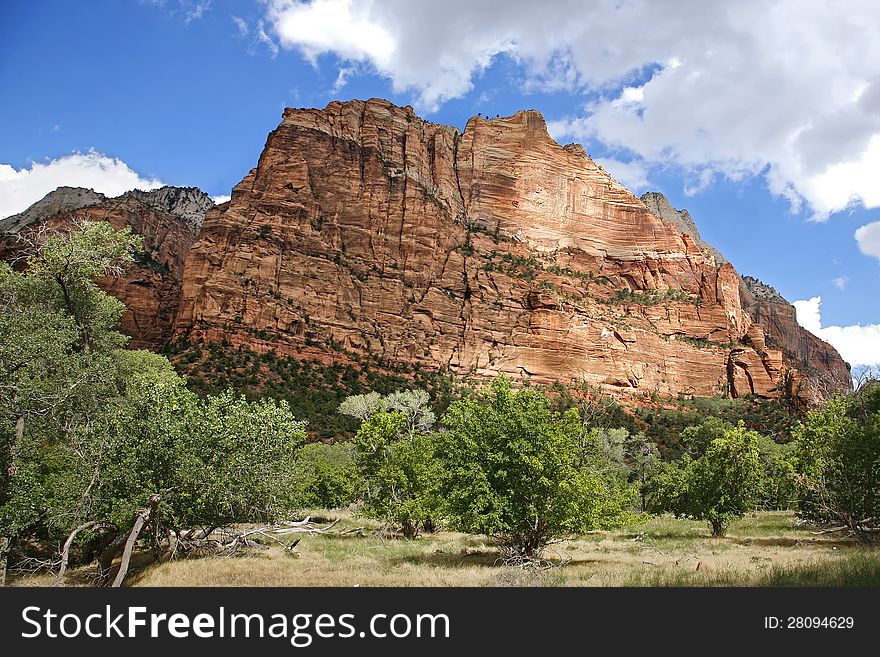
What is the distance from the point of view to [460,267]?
3952 inches

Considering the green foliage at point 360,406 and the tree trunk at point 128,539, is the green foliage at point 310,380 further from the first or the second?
the tree trunk at point 128,539

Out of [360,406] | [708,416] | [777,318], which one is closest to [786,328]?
[777,318]

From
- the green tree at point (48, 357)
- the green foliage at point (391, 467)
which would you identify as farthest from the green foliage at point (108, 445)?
the green foliage at point (391, 467)

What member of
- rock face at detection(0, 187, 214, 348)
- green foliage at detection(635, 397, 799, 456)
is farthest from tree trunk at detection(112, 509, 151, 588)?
rock face at detection(0, 187, 214, 348)

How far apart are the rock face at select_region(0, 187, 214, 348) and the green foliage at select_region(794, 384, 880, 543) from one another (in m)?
79.1

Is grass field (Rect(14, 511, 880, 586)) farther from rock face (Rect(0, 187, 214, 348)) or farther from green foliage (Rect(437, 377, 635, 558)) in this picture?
rock face (Rect(0, 187, 214, 348))

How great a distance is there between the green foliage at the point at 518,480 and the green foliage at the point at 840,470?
8307 mm

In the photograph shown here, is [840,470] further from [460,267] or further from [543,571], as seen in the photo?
[460,267]

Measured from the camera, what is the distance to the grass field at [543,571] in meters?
12.8
